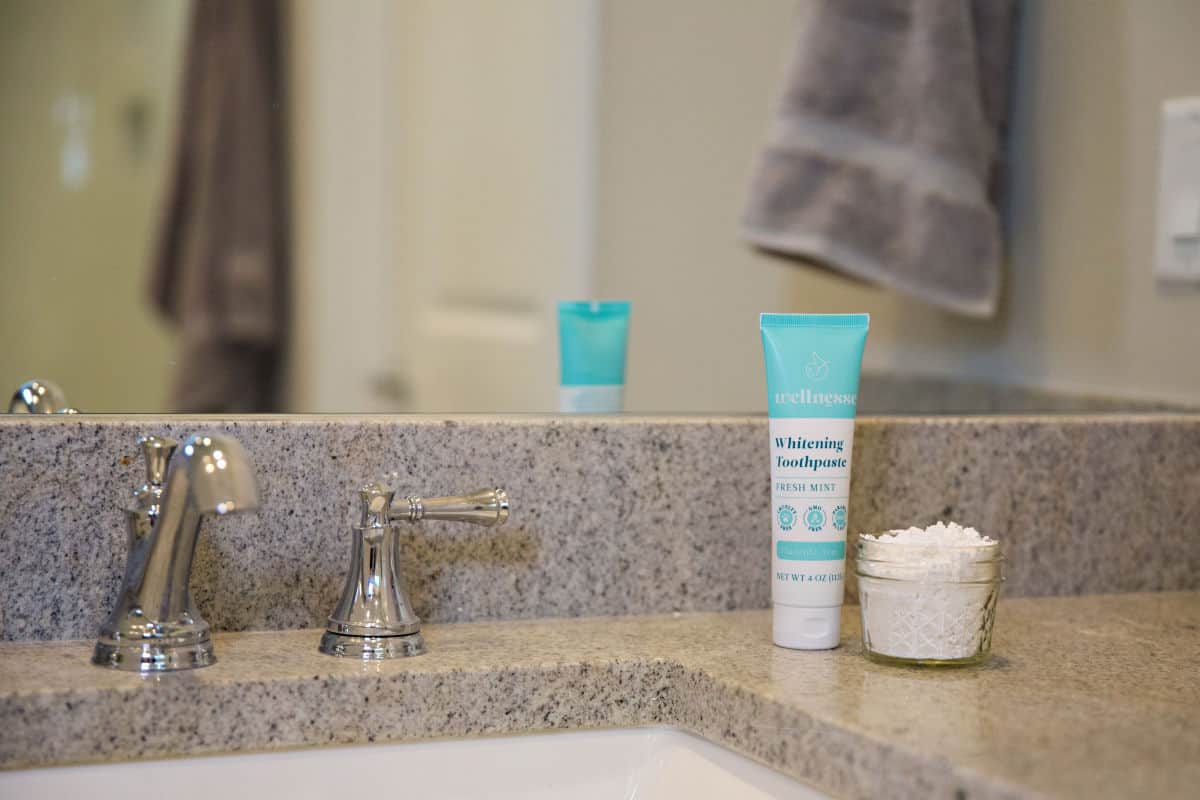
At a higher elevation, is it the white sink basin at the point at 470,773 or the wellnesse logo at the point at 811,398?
the wellnesse logo at the point at 811,398

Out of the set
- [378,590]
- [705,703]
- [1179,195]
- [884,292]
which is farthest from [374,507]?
[1179,195]

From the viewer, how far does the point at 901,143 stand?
0.92 m

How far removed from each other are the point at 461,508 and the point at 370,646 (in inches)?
3.2

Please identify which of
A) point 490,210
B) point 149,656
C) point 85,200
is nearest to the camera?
point 149,656

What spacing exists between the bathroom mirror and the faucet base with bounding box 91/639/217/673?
151mm

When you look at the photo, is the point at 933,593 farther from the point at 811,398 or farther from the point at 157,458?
the point at 157,458

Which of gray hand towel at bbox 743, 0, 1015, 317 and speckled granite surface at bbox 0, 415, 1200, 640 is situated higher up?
gray hand towel at bbox 743, 0, 1015, 317

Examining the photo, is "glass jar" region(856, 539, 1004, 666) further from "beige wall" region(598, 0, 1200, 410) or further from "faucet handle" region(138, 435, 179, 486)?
"faucet handle" region(138, 435, 179, 486)

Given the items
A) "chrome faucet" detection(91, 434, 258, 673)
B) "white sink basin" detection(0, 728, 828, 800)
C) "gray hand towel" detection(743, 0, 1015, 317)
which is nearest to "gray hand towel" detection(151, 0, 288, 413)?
"chrome faucet" detection(91, 434, 258, 673)

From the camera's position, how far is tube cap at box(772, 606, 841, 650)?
2.19 feet

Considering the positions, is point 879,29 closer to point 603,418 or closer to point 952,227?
point 952,227

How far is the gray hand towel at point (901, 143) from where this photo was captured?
891 millimetres

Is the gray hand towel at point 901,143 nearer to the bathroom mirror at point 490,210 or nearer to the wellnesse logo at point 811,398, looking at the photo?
the bathroom mirror at point 490,210

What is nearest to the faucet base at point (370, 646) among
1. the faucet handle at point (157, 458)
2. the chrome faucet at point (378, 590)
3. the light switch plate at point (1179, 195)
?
the chrome faucet at point (378, 590)
